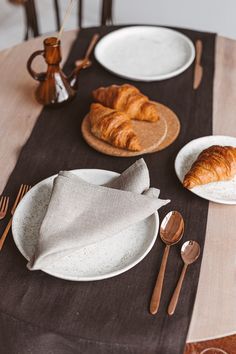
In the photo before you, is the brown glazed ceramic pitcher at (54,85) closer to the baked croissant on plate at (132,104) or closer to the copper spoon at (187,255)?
the baked croissant on plate at (132,104)

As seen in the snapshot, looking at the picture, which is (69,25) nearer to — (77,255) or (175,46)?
(175,46)

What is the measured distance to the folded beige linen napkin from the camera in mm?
874

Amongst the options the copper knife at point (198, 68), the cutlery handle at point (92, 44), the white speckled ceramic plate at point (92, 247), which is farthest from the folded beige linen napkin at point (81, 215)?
the cutlery handle at point (92, 44)

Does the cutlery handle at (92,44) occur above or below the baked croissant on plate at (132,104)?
below

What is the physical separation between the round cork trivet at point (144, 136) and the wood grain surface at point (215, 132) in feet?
0.44

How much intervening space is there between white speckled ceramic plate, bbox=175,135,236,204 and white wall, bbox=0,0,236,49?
1.87 m

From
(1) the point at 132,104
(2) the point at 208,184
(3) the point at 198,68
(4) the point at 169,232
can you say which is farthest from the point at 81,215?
(3) the point at 198,68

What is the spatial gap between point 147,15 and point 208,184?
220cm

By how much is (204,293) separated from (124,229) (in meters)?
0.19

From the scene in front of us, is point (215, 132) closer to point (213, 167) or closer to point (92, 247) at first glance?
point (213, 167)

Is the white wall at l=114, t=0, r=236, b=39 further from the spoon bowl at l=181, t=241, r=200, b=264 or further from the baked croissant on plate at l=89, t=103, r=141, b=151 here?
the spoon bowl at l=181, t=241, r=200, b=264

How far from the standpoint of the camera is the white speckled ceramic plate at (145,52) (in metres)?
1.47

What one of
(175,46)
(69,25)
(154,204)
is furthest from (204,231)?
(69,25)

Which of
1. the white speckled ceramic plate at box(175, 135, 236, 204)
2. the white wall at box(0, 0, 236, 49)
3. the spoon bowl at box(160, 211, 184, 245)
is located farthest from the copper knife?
the white wall at box(0, 0, 236, 49)
